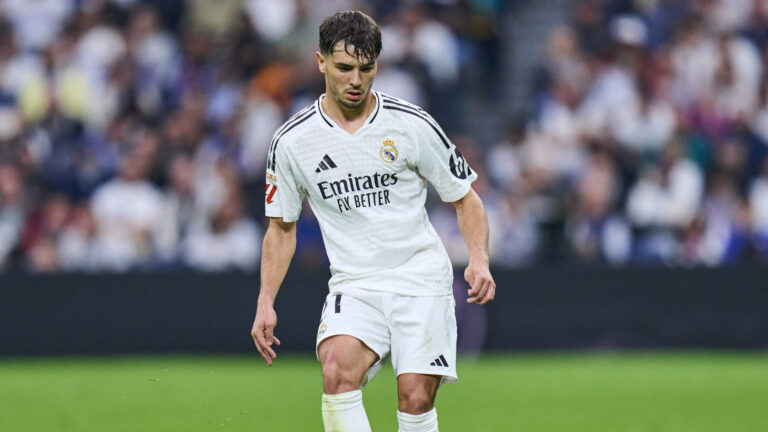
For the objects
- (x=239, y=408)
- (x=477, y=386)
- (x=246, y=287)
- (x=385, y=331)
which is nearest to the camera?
(x=385, y=331)

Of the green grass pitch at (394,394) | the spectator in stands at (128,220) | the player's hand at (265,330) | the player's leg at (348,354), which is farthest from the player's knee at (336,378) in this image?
the spectator in stands at (128,220)

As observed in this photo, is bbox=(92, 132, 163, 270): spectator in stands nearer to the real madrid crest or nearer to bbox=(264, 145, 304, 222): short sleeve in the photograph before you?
bbox=(264, 145, 304, 222): short sleeve

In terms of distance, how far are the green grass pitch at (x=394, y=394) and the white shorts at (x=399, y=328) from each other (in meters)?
2.66

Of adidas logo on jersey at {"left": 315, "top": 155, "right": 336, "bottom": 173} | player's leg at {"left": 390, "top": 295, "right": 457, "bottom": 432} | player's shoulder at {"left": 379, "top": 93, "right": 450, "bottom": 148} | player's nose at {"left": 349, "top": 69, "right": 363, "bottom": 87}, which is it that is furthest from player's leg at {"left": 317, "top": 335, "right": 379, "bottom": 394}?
player's nose at {"left": 349, "top": 69, "right": 363, "bottom": 87}

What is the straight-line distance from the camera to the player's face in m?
5.77

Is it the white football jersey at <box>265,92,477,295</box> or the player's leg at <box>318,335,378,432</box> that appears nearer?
the player's leg at <box>318,335,378,432</box>

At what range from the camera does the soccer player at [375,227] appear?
5879mm

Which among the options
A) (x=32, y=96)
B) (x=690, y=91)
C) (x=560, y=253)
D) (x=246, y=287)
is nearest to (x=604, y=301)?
(x=560, y=253)

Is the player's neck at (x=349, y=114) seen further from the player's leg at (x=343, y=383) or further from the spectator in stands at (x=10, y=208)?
the spectator in stands at (x=10, y=208)

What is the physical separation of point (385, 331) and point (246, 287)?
26.4 feet

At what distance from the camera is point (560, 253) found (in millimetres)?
14188

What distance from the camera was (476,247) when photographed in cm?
605

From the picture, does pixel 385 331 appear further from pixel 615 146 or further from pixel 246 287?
pixel 615 146

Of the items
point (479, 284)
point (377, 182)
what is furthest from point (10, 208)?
point (479, 284)
